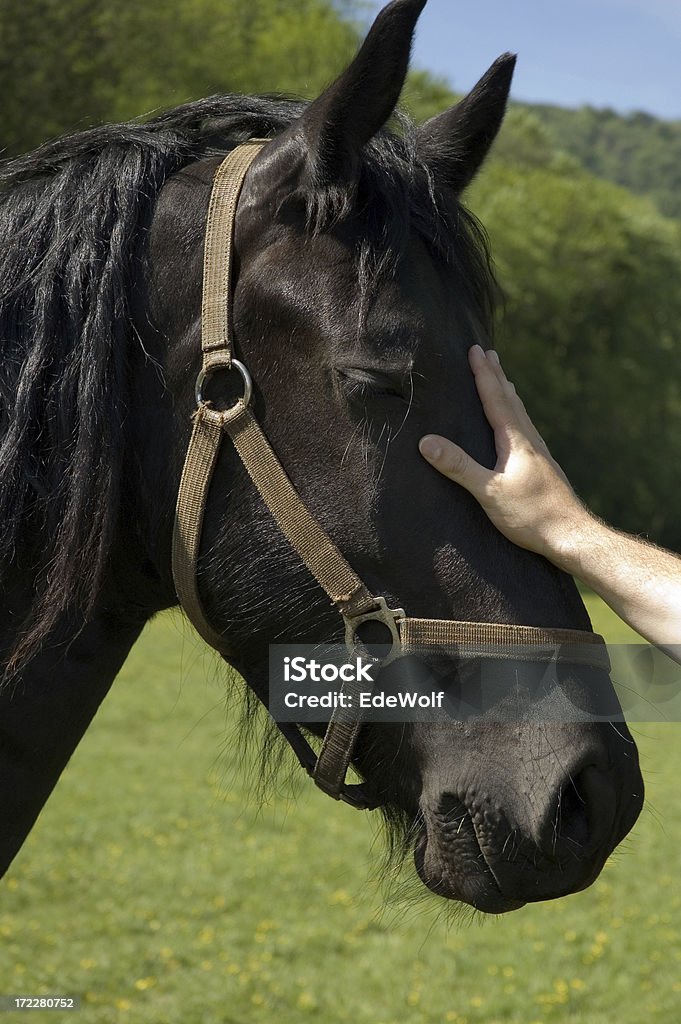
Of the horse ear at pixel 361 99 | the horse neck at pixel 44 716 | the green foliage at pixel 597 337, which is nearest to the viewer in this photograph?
the horse ear at pixel 361 99

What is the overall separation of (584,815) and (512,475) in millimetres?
581

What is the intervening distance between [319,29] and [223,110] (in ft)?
80.8

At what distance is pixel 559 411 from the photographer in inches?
1280

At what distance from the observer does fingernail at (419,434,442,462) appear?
1660 millimetres

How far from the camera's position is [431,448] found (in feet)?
5.46

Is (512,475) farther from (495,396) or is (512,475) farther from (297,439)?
(297,439)

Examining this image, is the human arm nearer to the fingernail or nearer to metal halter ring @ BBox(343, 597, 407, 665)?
the fingernail

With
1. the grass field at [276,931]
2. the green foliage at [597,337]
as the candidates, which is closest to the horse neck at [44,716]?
the grass field at [276,931]

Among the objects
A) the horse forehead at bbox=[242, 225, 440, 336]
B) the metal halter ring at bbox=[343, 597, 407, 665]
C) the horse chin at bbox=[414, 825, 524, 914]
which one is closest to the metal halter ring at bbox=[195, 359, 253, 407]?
the horse forehead at bbox=[242, 225, 440, 336]

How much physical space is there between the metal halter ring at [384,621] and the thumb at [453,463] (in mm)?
246

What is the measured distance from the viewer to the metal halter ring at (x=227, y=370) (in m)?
1.74

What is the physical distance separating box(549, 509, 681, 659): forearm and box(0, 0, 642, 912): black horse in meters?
0.08

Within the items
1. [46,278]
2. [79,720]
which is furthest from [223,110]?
[79,720]

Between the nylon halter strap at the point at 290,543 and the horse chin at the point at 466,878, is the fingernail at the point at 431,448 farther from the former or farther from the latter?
the horse chin at the point at 466,878
